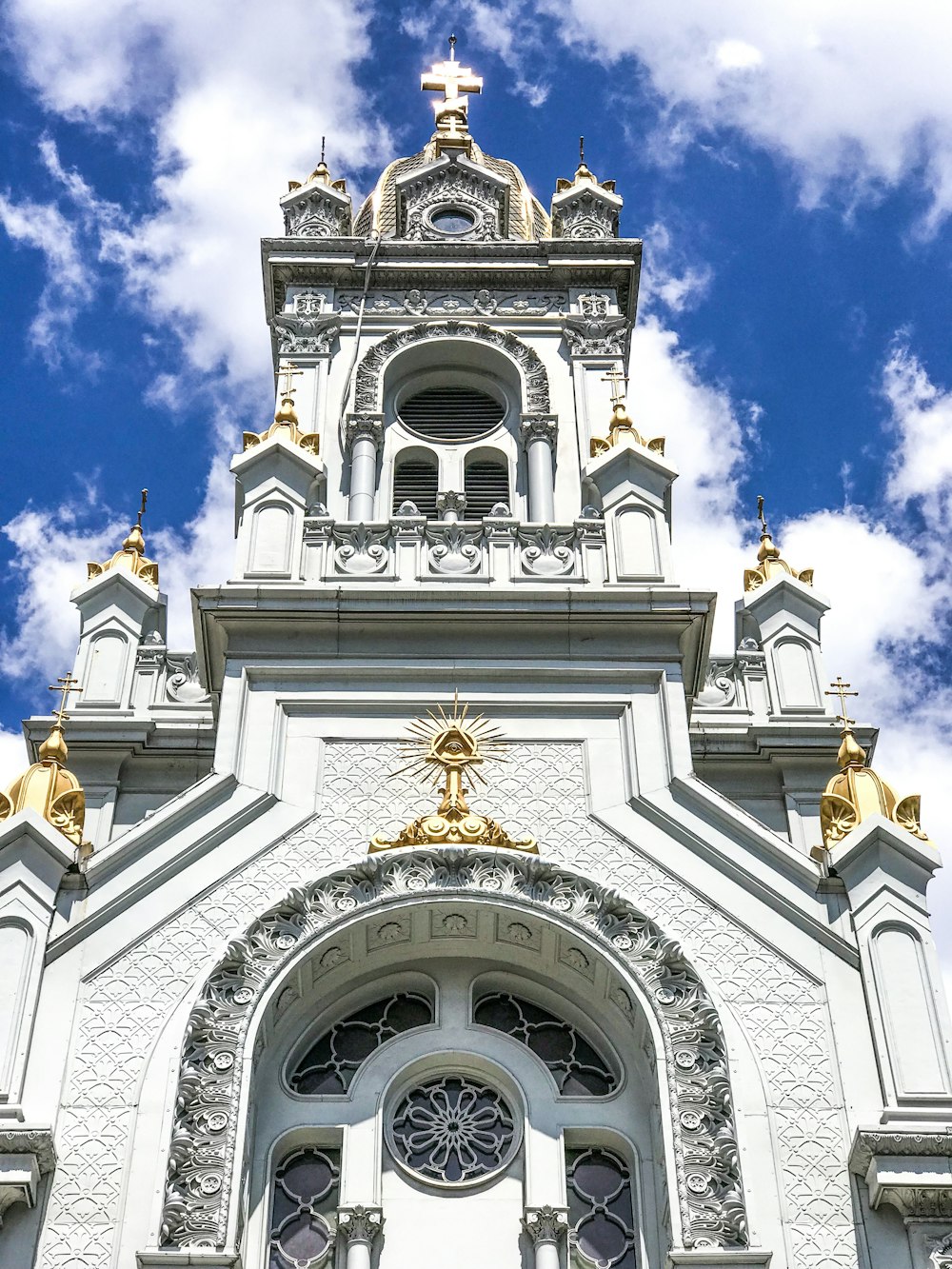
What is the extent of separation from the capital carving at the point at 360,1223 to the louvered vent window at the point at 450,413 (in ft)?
47.2

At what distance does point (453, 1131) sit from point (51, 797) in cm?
483

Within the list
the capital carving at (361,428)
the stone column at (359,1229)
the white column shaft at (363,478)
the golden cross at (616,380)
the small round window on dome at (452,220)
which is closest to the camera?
the stone column at (359,1229)

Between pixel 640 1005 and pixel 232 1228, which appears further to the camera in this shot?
pixel 640 1005

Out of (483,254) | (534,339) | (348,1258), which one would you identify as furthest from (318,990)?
(483,254)

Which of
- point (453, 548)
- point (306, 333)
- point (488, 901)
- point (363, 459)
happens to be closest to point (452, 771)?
point (488, 901)

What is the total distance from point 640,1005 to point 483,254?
1706 cm

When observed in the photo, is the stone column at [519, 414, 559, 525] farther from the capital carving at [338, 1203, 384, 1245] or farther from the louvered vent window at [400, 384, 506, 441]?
the capital carving at [338, 1203, 384, 1245]

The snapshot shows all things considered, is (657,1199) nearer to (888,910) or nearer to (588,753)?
(888,910)

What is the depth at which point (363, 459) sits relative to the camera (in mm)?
26406

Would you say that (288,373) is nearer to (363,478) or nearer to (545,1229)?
(363,478)

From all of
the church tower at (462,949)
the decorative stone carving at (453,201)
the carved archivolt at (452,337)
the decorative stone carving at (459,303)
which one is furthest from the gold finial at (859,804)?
the decorative stone carving at (453,201)

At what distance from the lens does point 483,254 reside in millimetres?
30062

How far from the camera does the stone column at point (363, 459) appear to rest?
84.3ft

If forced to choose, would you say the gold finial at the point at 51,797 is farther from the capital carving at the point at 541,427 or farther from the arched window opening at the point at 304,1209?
the capital carving at the point at 541,427
